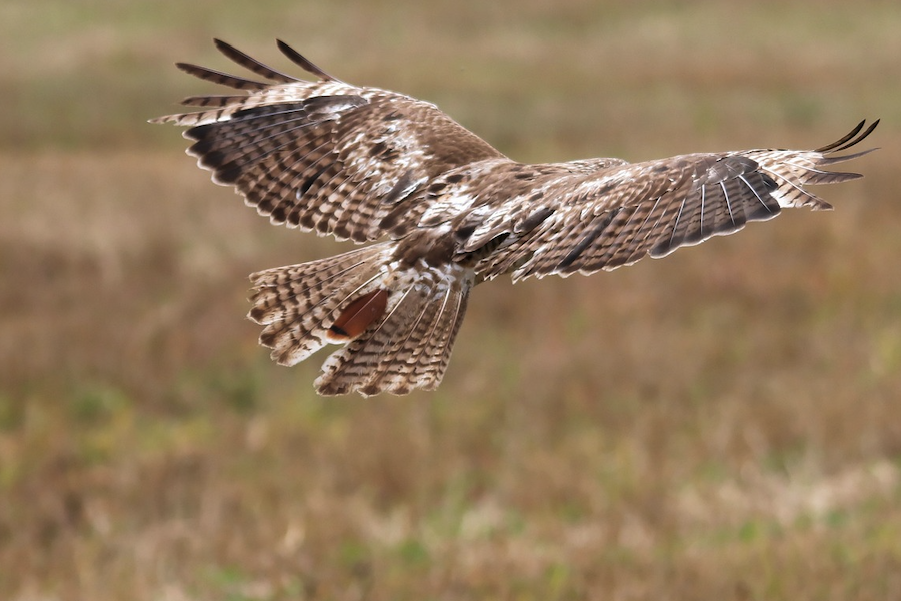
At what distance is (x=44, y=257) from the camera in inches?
452

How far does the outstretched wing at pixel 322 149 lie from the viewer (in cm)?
434

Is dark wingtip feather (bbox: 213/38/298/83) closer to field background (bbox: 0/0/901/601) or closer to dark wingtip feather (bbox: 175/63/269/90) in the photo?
dark wingtip feather (bbox: 175/63/269/90)

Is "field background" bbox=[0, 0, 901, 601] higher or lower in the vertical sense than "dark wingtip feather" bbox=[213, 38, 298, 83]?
lower

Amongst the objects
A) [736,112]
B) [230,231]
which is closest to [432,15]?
[736,112]

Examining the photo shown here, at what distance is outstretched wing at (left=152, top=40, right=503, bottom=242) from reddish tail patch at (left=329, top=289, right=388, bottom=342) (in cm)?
35

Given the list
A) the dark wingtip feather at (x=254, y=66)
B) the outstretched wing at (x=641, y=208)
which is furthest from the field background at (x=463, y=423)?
the outstretched wing at (x=641, y=208)

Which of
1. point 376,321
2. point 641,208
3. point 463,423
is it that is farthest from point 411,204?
point 463,423

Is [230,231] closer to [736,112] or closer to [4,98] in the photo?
[4,98]

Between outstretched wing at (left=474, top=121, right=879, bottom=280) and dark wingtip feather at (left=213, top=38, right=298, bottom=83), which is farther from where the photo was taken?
dark wingtip feather at (left=213, top=38, right=298, bottom=83)

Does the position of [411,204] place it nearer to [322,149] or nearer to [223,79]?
[322,149]

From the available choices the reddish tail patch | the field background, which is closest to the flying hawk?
the reddish tail patch

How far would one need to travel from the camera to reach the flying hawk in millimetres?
3438

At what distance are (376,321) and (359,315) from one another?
6 centimetres

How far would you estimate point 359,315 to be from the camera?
3941 millimetres
